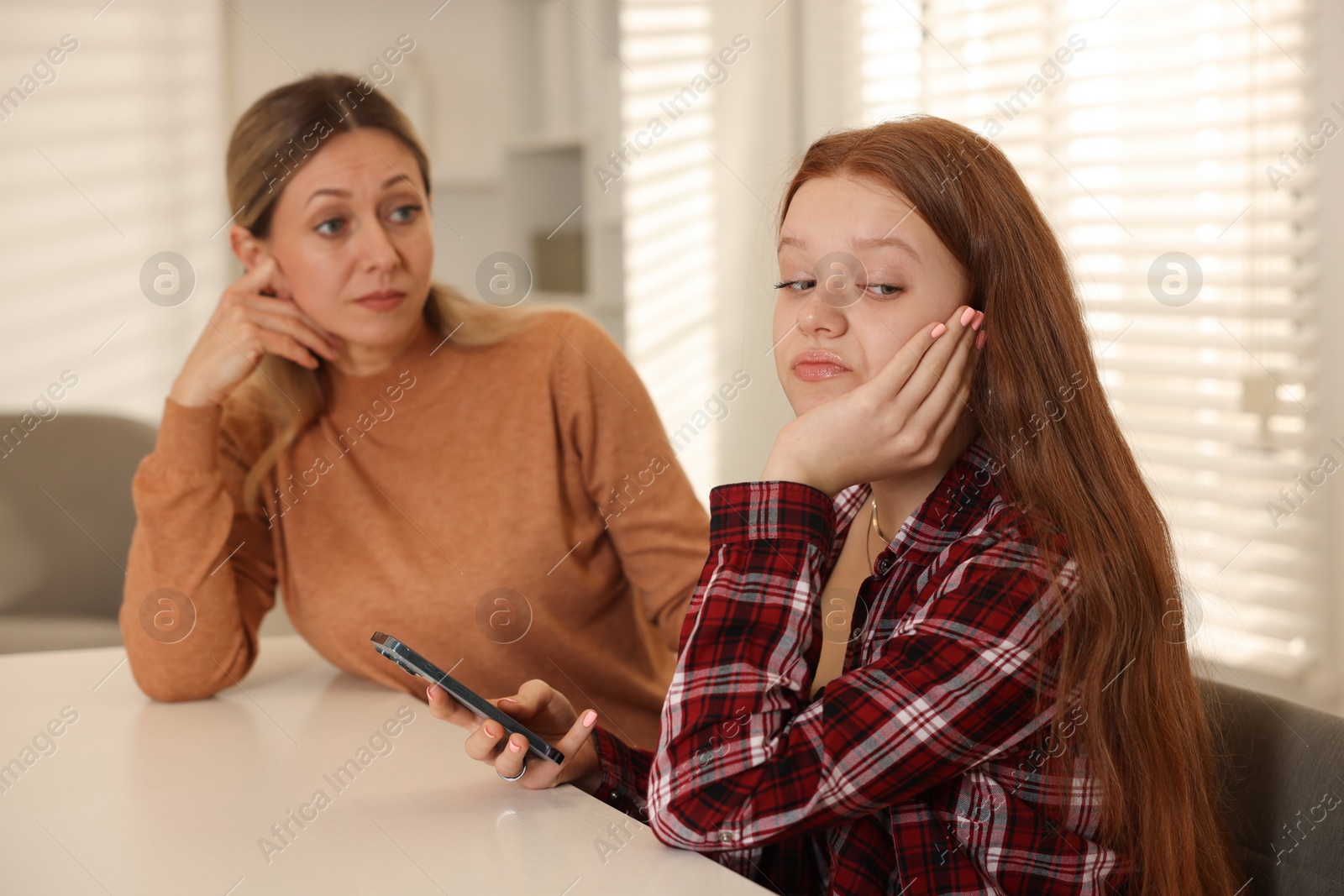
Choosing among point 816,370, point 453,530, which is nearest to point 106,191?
point 453,530

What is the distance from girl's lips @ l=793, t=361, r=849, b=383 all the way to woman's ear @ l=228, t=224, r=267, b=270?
0.98 metres

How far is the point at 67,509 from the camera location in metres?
2.66

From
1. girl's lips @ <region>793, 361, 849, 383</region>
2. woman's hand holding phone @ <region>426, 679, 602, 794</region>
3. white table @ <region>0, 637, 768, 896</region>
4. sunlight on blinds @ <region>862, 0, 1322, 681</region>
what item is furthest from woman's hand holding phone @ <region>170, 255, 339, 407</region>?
sunlight on blinds @ <region>862, 0, 1322, 681</region>

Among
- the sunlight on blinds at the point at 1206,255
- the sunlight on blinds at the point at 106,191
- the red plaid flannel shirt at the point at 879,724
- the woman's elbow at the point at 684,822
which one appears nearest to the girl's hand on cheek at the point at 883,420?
the red plaid flannel shirt at the point at 879,724

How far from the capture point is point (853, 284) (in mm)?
1024

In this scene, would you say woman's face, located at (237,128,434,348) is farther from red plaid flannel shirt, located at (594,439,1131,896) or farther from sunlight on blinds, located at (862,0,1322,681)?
sunlight on blinds, located at (862,0,1322,681)

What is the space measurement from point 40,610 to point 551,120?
1989 millimetres

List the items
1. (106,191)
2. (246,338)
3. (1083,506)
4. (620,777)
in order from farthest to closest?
(106,191) < (246,338) < (620,777) < (1083,506)

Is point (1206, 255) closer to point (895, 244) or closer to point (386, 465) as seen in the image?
point (895, 244)

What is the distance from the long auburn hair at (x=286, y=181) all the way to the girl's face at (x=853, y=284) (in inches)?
30.5

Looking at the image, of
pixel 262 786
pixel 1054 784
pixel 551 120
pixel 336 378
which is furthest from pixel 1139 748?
pixel 551 120

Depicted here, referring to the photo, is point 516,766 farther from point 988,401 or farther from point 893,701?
point 988,401

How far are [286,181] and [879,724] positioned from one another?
121 cm

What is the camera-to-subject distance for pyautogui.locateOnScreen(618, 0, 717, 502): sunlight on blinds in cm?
321
